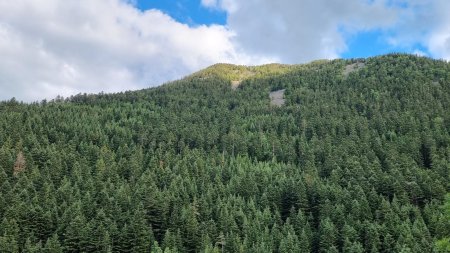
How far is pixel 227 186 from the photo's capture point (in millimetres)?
134250

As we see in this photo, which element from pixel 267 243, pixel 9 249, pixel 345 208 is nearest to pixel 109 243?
pixel 9 249

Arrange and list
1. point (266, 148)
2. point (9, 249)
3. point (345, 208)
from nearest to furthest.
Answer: point (9, 249)
point (345, 208)
point (266, 148)

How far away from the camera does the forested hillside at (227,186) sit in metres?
95.6

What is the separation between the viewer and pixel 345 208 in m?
113

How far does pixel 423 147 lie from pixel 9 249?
129 meters

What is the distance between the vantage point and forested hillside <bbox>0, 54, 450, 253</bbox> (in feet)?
314

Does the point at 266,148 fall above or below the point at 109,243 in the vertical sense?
above

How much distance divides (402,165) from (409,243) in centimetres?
5560

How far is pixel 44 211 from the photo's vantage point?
10256cm

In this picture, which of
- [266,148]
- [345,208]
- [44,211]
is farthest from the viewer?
[266,148]

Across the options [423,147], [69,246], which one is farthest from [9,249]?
[423,147]

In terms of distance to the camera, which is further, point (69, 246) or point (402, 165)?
point (402, 165)

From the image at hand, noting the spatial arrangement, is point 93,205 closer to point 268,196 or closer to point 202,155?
point 268,196

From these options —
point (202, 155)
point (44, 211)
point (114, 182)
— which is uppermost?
point (202, 155)
